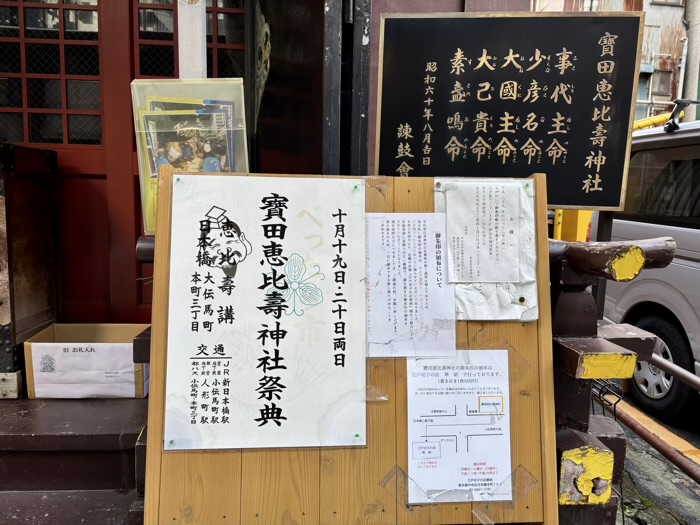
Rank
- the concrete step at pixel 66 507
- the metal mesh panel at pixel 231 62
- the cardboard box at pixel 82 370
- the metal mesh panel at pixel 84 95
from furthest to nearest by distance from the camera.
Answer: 1. the metal mesh panel at pixel 231 62
2. the metal mesh panel at pixel 84 95
3. the cardboard box at pixel 82 370
4. the concrete step at pixel 66 507

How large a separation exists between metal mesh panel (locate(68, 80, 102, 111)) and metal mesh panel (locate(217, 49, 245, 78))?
1.00 meters

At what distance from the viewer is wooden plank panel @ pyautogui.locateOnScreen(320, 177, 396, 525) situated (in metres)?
2.13

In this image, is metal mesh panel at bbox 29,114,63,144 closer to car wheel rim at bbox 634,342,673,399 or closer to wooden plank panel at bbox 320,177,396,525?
wooden plank panel at bbox 320,177,396,525

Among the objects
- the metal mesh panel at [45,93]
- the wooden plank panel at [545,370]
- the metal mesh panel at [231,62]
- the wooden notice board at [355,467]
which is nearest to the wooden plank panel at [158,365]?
the wooden notice board at [355,467]

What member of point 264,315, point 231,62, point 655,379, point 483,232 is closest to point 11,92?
point 231,62

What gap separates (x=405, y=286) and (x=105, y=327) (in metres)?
2.76

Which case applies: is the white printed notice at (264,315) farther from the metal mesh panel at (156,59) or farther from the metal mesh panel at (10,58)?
the metal mesh panel at (10,58)

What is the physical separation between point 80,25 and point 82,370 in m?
2.70

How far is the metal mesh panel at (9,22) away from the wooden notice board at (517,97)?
10.2 feet

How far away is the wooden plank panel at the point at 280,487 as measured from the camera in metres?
2.10

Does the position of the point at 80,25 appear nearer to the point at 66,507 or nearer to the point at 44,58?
the point at 44,58

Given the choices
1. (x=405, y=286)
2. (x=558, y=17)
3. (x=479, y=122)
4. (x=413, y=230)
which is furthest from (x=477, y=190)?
(x=558, y=17)

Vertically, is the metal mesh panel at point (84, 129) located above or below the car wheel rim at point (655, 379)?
above

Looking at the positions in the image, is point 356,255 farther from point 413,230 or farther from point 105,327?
point 105,327
